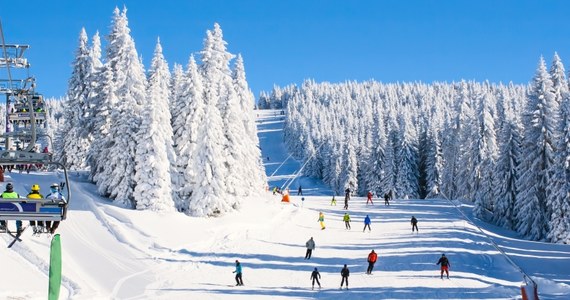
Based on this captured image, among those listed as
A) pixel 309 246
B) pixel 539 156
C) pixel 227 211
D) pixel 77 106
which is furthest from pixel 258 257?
pixel 77 106

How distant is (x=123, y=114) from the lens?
1791 inches

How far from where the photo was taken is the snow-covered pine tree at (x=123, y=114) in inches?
1724

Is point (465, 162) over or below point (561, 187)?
over

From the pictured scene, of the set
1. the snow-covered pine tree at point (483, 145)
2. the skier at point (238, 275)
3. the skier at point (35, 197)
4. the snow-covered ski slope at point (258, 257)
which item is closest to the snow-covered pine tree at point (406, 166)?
the snow-covered pine tree at point (483, 145)

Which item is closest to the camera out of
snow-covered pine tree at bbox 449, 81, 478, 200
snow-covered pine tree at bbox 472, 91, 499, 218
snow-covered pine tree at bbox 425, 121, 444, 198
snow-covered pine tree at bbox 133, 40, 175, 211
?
snow-covered pine tree at bbox 133, 40, 175, 211

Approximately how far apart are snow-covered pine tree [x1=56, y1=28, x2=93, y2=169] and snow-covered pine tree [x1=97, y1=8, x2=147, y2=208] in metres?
5.50

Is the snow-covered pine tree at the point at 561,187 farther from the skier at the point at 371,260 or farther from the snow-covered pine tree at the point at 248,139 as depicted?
the snow-covered pine tree at the point at 248,139

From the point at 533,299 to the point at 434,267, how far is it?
1682 cm

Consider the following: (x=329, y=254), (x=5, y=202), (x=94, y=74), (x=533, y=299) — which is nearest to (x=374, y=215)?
(x=329, y=254)

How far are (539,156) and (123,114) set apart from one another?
32063 millimetres

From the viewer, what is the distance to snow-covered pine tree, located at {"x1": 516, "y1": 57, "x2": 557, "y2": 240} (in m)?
48.4

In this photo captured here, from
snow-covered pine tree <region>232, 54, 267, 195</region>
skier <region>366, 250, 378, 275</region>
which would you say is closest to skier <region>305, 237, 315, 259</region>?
skier <region>366, 250, 378, 275</region>

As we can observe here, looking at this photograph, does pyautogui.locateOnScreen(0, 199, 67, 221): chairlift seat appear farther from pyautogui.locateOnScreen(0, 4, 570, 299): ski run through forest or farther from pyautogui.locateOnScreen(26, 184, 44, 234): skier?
pyautogui.locateOnScreen(0, 4, 570, 299): ski run through forest

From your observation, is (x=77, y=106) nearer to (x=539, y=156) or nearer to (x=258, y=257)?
(x=258, y=257)
